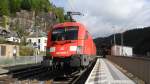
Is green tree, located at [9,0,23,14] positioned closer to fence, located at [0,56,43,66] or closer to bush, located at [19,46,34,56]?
bush, located at [19,46,34,56]

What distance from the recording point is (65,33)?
25.3 meters

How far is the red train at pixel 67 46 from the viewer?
2370cm

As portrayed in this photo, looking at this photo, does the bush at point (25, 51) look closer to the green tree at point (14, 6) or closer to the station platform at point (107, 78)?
the station platform at point (107, 78)

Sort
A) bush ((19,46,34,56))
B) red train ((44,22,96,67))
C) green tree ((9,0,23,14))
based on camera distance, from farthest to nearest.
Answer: green tree ((9,0,23,14)) < bush ((19,46,34,56)) < red train ((44,22,96,67))

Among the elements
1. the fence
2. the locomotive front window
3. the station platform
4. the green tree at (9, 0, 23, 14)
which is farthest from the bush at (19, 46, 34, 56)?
the green tree at (9, 0, 23, 14)

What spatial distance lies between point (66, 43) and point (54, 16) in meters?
169

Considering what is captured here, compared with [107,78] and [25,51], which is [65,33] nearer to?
[107,78]

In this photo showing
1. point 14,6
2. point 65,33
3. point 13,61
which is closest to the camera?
point 65,33

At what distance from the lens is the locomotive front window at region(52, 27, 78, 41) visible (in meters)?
25.1

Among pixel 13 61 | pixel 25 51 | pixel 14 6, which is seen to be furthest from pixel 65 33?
pixel 14 6

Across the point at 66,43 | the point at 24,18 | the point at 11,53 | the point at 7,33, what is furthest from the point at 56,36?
the point at 24,18

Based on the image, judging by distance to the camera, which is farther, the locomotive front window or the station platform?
the locomotive front window

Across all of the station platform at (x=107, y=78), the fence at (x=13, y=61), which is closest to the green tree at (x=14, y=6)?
the fence at (x=13, y=61)

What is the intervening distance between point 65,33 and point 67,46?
4.21 feet
